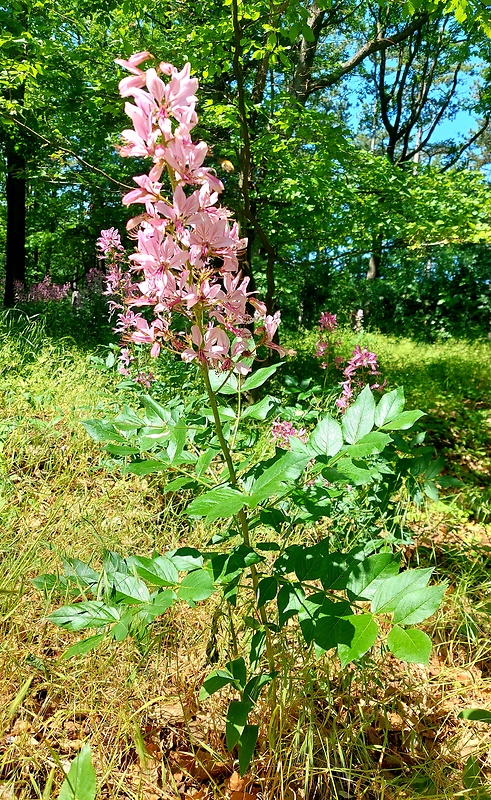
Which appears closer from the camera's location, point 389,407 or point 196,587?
point 196,587

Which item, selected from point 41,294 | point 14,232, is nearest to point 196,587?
point 41,294

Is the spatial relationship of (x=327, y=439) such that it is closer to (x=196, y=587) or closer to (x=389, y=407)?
(x=389, y=407)

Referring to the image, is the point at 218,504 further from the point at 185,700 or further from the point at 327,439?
the point at 185,700

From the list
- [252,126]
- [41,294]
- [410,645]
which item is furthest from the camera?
[41,294]

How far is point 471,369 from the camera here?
6727 mm

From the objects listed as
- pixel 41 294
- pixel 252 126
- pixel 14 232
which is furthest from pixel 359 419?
pixel 14 232

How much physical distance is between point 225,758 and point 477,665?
3.50 ft

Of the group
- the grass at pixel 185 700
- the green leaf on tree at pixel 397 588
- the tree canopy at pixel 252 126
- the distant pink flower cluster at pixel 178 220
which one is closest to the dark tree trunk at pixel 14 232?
the tree canopy at pixel 252 126

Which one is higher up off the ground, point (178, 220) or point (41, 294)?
point (178, 220)

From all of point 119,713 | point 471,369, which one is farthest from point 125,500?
point 471,369

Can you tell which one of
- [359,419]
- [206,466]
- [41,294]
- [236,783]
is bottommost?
[236,783]

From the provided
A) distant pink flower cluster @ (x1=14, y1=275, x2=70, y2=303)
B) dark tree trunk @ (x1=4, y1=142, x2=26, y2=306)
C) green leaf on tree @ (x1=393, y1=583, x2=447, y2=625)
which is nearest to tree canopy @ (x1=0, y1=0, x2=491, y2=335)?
dark tree trunk @ (x1=4, y1=142, x2=26, y2=306)

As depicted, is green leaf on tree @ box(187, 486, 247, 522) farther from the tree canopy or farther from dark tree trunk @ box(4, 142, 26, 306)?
dark tree trunk @ box(4, 142, 26, 306)

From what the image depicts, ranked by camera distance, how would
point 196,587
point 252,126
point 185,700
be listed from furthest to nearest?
1. point 252,126
2. point 185,700
3. point 196,587
